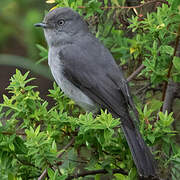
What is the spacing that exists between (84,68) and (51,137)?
3.83 ft

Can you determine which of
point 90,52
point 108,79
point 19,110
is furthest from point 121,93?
point 19,110

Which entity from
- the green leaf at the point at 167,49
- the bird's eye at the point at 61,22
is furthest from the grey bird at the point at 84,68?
the green leaf at the point at 167,49

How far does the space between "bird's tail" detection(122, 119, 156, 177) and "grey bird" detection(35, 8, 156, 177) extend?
0.32 feet

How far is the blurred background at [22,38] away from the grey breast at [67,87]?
0.79 metres

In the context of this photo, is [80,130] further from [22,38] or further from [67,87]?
[22,38]

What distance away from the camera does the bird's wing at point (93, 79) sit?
3353 millimetres

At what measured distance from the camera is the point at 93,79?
11.6ft

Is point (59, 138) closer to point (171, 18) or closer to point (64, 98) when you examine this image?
point (64, 98)

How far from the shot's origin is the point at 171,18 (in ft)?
9.14

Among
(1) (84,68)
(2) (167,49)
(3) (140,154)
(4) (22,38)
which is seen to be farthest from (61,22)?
(4) (22,38)

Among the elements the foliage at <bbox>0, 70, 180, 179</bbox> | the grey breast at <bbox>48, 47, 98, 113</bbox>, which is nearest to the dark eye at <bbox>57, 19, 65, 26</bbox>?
the grey breast at <bbox>48, 47, 98, 113</bbox>

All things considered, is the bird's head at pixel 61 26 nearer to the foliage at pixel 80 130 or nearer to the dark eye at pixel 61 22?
the dark eye at pixel 61 22

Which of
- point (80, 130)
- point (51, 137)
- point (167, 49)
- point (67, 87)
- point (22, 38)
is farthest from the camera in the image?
point (22, 38)

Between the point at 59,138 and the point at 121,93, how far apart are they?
36.9 inches
